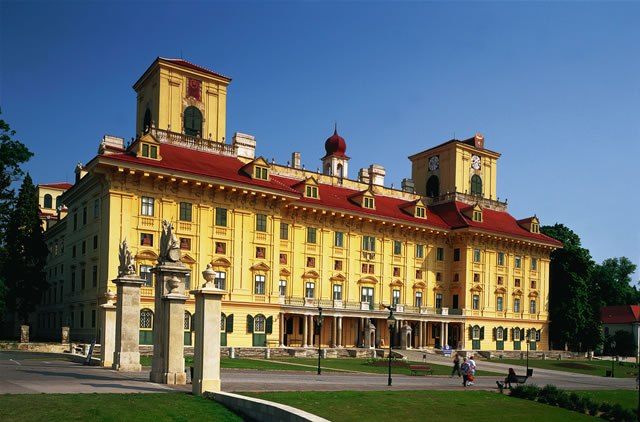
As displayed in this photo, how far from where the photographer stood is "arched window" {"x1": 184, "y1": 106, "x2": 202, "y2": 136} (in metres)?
56.9

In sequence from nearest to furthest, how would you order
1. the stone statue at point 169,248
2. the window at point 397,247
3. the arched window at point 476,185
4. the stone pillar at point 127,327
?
the stone statue at point 169,248, the stone pillar at point 127,327, the window at point 397,247, the arched window at point 476,185

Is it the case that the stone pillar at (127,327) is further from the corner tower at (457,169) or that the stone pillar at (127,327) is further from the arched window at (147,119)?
the corner tower at (457,169)

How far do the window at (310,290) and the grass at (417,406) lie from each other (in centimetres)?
3308

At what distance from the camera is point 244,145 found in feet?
195

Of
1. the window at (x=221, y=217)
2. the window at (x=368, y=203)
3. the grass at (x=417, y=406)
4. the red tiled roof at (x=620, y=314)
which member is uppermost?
the window at (x=368, y=203)

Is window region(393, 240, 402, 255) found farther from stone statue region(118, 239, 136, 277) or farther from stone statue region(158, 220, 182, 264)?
stone statue region(158, 220, 182, 264)

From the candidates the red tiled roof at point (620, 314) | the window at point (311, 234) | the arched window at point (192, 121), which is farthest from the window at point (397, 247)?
the red tiled roof at point (620, 314)

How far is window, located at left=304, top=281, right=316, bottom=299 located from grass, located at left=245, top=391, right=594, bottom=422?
109 feet

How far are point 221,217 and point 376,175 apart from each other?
87.4ft

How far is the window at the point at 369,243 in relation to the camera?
207 ft

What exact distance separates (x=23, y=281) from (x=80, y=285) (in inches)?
338

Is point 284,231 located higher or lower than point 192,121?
lower

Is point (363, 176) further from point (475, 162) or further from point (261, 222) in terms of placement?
point (261, 222)

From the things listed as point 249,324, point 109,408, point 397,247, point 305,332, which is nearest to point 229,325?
point 249,324
